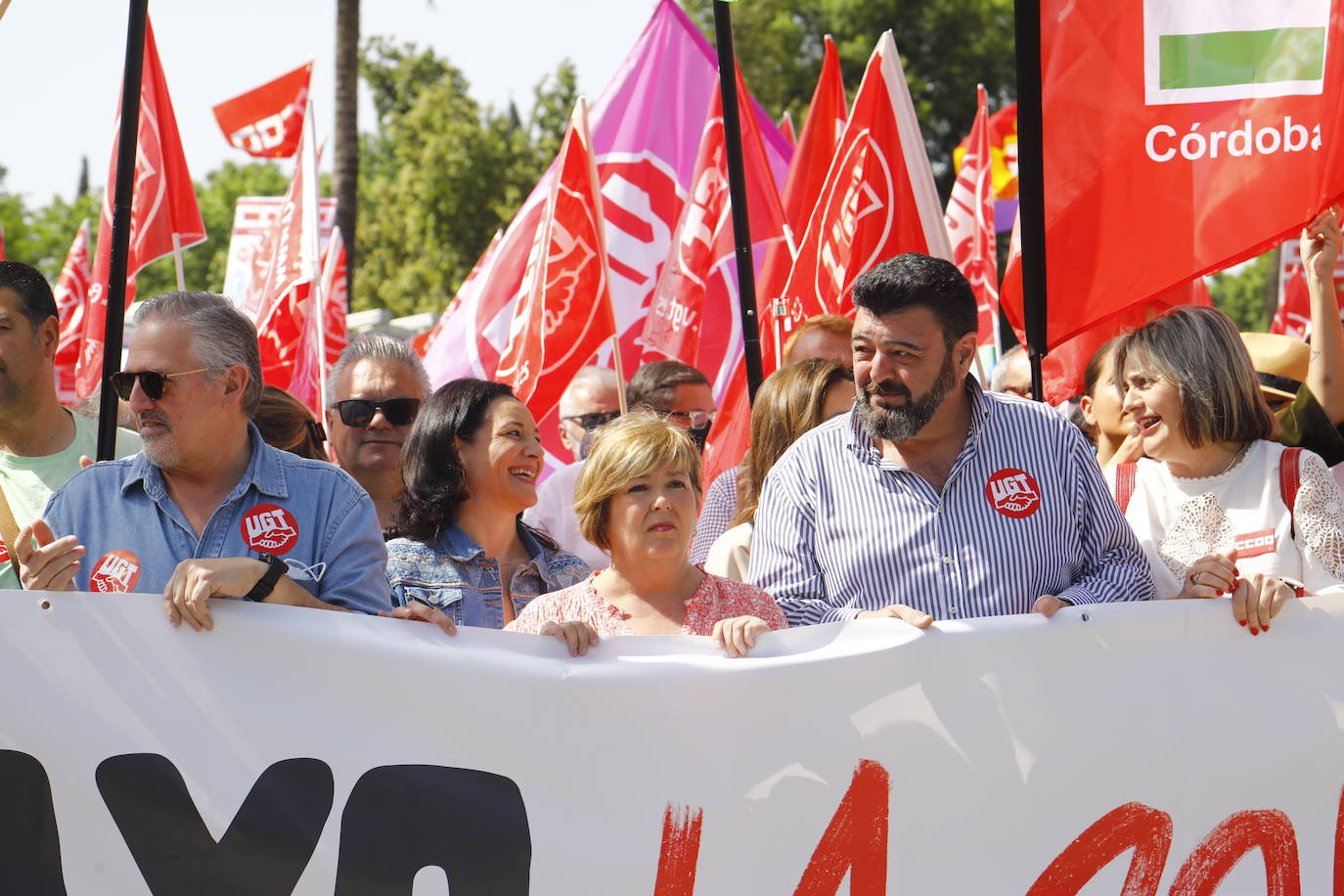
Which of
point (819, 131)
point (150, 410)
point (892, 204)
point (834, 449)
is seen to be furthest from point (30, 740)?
point (819, 131)

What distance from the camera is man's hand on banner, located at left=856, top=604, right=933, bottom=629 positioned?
127 inches

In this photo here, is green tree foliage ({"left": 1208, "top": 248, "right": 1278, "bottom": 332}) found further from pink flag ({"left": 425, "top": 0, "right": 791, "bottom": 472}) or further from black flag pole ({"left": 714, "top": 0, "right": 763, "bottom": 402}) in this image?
black flag pole ({"left": 714, "top": 0, "right": 763, "bottom": 402})

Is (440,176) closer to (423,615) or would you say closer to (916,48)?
(916,48)

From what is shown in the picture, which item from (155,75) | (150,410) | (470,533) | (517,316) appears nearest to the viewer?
(150,410)

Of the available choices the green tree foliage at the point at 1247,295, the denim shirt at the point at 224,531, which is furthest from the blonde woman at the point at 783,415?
the green tree foliage at the point at 1247,295

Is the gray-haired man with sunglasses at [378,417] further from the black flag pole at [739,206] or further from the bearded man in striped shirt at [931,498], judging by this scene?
the bearded man in striped shirt at [931,498]

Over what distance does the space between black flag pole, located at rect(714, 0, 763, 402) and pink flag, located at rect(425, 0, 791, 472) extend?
198cm

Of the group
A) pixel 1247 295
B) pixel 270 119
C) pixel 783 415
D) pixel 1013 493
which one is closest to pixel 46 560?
pixel 1013 493

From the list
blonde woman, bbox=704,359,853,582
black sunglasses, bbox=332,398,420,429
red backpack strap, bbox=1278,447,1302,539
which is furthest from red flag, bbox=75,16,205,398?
red backpack strap, bbox=1278,447,1302,539

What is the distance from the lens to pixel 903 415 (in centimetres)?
341

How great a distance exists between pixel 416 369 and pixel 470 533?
1.09 meters

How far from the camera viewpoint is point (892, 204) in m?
6.07

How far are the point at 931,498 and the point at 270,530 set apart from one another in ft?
4.60

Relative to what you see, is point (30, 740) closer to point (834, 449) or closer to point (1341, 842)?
point (834, 449)
